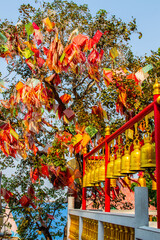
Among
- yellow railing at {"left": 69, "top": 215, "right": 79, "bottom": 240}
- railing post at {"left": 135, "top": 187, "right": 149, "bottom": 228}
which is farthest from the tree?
railing post at {"left": 135, "top": 187, "right": 149, "bottom": 228}

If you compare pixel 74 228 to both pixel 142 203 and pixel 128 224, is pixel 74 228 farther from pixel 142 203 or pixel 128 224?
pixel 142 203

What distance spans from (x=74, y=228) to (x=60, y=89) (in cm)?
519

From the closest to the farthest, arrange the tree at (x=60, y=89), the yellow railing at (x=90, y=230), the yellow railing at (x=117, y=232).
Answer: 1. the yellow railing at (x=117, y=232)
2. the yellow railing at (x=90, y=230)
3. the tree at (x=60, y=89)

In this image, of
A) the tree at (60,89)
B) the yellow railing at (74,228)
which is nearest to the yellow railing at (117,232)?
the yellow railing at (74,228)

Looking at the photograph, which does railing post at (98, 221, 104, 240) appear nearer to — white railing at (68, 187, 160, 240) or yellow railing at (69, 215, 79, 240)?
white railing at (68, 187, 160, 240)

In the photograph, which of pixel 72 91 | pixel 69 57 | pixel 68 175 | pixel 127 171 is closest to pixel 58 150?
pixel 68 175

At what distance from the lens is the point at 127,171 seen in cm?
267

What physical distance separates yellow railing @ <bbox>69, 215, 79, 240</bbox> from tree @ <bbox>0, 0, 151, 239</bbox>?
6.42 feet

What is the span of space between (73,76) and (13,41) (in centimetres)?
197

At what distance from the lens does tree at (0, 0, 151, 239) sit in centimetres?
698

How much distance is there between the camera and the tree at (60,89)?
22.9 ft

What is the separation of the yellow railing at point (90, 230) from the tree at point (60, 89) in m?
2.92

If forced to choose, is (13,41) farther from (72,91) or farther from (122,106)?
(122,106)

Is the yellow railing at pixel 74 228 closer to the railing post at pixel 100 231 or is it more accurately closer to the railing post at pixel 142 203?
the railing post at pixel 100 231
